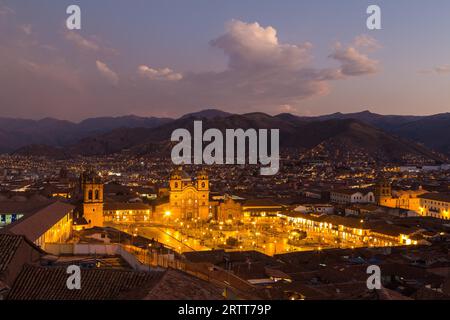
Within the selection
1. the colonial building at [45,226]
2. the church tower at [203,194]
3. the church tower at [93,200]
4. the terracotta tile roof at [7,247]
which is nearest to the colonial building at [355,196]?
the church tower at [203,194]

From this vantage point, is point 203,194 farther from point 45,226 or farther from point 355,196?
point 45,226

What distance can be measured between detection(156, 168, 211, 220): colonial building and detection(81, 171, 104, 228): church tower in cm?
993

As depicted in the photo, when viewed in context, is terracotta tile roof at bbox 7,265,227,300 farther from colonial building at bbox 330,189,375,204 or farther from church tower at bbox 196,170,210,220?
colonial building at bbox 330,189,375,204

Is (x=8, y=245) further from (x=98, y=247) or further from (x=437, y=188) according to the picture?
(x=437, y=188)

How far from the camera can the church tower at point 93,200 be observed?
3172 cm

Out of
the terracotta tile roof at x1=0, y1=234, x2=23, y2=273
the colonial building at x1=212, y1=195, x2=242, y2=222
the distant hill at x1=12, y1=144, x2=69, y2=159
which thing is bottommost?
the colonial building at x1=212, y1=195, x2=242, y2=222

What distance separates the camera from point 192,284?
7.30 meters

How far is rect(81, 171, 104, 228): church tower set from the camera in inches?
1249

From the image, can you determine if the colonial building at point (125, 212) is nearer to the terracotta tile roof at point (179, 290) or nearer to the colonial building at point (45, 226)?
the colonial building at point (45, 226)

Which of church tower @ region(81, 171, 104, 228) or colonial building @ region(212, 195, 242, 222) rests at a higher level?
church tower @ region(81, 171, 104, 228)

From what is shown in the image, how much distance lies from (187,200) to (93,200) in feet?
38.2

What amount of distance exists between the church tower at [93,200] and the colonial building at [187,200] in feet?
32.6

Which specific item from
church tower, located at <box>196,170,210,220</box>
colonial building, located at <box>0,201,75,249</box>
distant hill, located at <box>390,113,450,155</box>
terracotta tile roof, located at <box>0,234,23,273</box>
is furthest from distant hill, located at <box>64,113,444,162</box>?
terracotta tile roof, located at <box>0,234,23,273</box>
